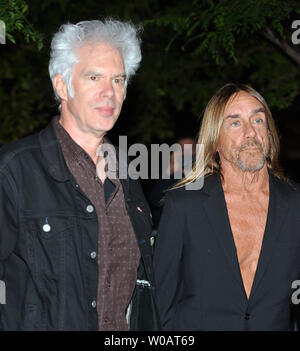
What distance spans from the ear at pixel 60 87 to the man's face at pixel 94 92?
0.11 ft

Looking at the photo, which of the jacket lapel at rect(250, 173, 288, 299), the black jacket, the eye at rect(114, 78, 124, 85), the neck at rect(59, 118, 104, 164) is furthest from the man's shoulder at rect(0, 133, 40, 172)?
the jacket lapel at rect(250, 173, 288, 299)

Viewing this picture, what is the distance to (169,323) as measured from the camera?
14.3 feet

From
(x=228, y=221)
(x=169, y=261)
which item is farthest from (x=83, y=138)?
(x=228, y=221)

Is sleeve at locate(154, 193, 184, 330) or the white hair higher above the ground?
the white hair

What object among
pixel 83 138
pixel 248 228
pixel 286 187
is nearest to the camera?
pixel 83 138

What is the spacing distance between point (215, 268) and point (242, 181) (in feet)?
2.41

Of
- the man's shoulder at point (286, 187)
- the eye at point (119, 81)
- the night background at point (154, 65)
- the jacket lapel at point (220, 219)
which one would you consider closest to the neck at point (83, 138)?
the eye at point (119, 81)

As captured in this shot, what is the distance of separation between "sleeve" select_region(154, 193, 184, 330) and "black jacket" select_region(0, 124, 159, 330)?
33.8 inches

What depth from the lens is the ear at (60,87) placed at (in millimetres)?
3889

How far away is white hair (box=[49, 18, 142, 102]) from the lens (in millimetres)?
3855

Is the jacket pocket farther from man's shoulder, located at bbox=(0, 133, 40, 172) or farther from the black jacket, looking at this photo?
man's shoulder, located at bbox=(0, 133, 40, 172)

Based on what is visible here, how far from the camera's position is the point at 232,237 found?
14.3 ft

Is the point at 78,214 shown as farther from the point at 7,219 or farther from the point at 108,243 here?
the point at 7,219

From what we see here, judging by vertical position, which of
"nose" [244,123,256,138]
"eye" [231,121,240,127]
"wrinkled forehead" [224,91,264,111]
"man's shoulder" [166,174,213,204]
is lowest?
"man's shoulder" [166,174,213,204]
